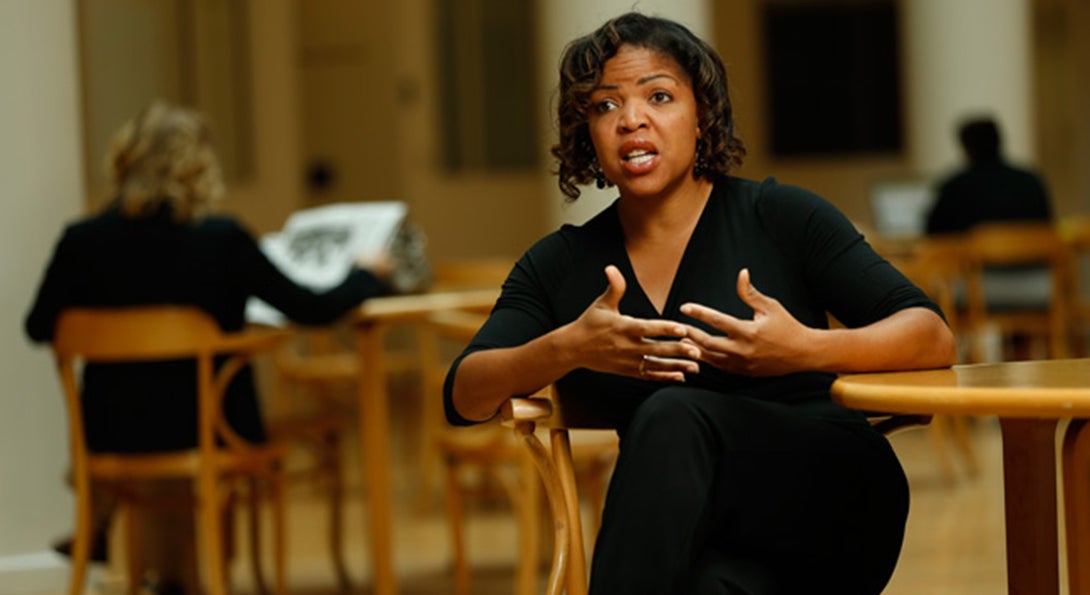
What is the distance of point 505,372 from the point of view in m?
2.06

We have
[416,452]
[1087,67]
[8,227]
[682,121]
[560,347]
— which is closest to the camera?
[560,347]

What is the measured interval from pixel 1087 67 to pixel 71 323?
31.8 ft

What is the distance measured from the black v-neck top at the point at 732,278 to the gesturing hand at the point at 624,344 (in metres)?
0.16

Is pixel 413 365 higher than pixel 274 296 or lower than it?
lower

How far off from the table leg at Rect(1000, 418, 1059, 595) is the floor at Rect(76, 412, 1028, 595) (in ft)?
5.87

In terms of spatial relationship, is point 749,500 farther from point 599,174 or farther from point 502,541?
point 502,541

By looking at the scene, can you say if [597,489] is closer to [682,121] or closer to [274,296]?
[274,296]

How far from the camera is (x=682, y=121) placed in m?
2.14

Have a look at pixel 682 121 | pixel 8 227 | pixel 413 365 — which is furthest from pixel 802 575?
pixel 413 365

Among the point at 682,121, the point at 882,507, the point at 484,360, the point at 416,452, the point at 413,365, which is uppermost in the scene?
the point at 682,121

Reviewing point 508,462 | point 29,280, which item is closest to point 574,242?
point 508,462

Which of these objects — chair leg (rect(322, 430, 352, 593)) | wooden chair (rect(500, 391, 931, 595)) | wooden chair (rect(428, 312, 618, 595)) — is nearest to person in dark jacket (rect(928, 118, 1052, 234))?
wooden chair (rect(428, 312, 618, 595))

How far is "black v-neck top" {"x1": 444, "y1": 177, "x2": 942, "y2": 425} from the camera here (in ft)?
6.75

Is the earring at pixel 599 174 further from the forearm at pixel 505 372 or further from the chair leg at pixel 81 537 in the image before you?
the chair leg at pixel 81 537
